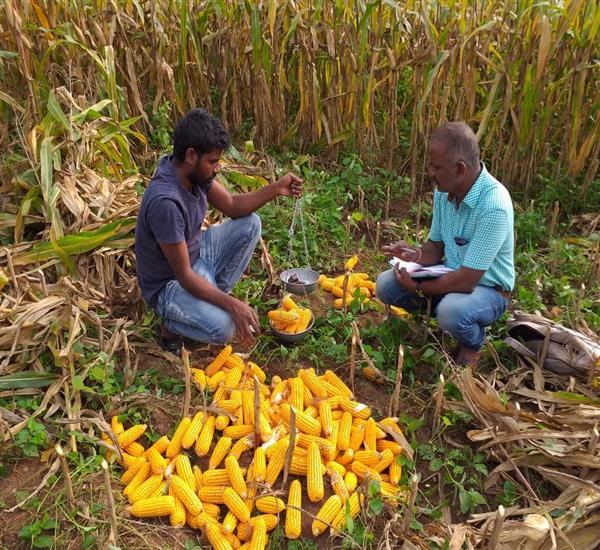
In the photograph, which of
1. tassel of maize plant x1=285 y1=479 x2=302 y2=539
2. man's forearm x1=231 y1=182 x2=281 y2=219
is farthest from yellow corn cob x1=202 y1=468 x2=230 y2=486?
man's forearm x1=231 y1=182 x2=281 y2=219

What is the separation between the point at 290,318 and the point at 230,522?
1.42m

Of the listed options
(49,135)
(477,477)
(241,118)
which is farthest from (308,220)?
(477,477)

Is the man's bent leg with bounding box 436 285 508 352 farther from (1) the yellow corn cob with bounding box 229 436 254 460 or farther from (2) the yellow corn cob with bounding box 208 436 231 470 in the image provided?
(2) the yellow corn cob with bounding box 208 436 231 470

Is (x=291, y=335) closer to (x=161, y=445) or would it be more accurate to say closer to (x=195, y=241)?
(x=195, y=241)

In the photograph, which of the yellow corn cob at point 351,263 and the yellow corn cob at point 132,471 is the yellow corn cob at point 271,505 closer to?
the yellow corn cob at point 132,471

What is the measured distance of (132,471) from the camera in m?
2.76

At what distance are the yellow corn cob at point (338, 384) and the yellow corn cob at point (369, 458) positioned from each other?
1.53 ft

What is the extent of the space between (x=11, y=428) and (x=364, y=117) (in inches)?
165

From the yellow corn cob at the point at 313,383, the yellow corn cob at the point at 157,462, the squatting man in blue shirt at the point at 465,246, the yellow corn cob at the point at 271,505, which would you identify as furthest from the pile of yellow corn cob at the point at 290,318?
the yellow corn cob at the point at 271,505

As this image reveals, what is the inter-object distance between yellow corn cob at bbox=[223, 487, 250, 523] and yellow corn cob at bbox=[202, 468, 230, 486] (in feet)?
0.26

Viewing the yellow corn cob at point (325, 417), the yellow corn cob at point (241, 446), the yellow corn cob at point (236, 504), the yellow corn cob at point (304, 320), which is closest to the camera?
the yellow corn cob at point (236, 504)

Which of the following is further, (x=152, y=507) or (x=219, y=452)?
(x=219, y=452)

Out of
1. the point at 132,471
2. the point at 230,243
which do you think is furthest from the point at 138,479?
the point at 230,243

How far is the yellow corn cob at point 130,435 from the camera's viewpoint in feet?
9.51
